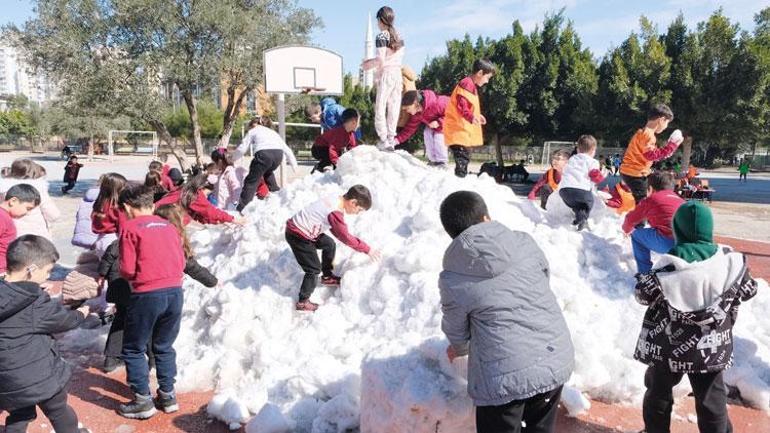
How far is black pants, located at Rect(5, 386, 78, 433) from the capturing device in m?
3.08

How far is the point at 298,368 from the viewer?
4.18 m

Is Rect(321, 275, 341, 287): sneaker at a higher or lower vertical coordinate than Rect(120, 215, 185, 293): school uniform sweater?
lower

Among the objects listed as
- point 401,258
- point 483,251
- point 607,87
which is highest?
point 607,87

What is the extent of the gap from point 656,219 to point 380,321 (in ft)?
8.56

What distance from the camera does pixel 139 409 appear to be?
3814 millimetres

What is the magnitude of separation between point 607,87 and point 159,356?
27.2m

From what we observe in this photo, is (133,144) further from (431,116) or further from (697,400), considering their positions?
(697,400)

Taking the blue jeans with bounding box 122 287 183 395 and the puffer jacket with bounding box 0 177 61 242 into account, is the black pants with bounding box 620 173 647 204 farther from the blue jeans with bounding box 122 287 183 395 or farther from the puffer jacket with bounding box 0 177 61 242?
the puffer jacket with bounding box 0 177 61 242

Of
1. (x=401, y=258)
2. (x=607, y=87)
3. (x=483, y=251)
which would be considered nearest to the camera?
(x=483, y=251)

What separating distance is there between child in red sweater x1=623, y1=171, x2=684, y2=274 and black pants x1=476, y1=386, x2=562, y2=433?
2.78 m

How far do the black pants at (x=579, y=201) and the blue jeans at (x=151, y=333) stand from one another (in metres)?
4.12

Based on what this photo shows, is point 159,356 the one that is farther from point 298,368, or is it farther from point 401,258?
point 401,258

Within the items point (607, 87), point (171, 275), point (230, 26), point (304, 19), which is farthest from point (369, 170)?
point (607, 87)

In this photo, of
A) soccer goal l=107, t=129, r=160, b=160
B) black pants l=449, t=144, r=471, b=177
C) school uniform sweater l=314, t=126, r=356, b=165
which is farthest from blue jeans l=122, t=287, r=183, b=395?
soccer goal l=107, t=129, r=160, b=160
